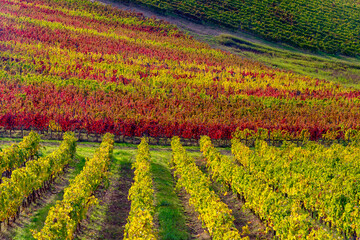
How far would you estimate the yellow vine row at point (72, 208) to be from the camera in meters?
11.9

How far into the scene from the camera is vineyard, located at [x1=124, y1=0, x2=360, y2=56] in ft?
262

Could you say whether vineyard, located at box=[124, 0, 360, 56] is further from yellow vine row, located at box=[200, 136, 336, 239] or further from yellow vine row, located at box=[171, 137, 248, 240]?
yellow vine row, located at box=[171, 137, 248, 240]

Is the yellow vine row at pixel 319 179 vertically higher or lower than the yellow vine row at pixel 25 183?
higher

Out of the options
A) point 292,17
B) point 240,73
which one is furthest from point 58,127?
point 292,17

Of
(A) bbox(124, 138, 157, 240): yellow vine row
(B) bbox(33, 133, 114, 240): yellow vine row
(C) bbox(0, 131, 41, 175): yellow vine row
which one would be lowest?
(C) bbox(0, 131, 41, 175): yellow vine row

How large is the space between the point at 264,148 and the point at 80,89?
2129 centimetres

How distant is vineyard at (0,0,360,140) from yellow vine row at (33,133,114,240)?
14605mm

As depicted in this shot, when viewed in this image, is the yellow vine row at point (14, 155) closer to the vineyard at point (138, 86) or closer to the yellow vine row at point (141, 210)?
the yellow vine row at point (141, 210)

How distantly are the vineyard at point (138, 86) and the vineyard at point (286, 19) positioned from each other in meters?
15.8

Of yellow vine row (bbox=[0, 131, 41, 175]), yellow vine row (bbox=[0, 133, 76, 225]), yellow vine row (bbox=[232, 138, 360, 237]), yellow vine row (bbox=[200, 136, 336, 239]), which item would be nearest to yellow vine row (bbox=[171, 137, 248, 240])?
yellow vine row (bbox=[200, 136, 336, 239])

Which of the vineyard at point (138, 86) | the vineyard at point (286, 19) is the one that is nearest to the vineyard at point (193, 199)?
the vineyard at point (138, 86)

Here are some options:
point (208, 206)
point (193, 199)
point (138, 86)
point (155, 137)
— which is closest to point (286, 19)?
point (138, 86)

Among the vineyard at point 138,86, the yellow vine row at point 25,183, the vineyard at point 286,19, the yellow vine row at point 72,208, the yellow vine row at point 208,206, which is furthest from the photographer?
the vineyard at point 286,19

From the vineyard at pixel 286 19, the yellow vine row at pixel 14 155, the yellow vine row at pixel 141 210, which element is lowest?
the yellow vine row at pixel 14 155
